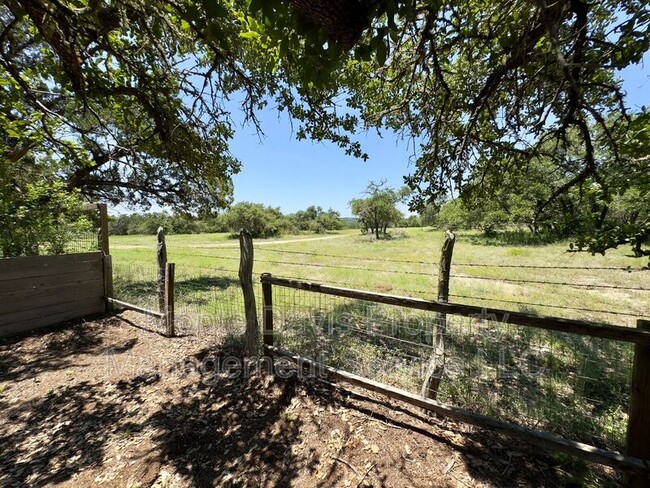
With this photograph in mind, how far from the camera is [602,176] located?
2629 millimetres

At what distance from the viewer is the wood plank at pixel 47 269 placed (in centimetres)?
443

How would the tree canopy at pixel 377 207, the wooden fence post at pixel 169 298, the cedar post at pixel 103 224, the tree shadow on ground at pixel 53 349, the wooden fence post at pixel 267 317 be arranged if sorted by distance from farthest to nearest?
the tree canopy at pixel 377 207 < the cedar post at pixel 103 224 < the wooden fence post at pixel 169 298 < the tree shadow on ground at pixel 53 349 < the wooden fence post at pixel 267 317

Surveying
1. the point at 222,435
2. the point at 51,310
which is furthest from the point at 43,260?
the point at 222,435

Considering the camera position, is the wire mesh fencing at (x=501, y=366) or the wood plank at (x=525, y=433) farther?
the wire mesh fencing at (x=501, y=366)

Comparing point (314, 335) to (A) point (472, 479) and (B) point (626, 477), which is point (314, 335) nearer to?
(A) point (472, 479)

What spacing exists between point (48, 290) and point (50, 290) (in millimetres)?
27

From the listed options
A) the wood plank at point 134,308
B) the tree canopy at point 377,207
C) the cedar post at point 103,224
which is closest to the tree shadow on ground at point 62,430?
the wood plank at point 134,308

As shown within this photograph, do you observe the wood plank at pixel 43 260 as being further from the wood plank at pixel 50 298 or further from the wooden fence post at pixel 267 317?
the wooden fence post at pixel 267 317

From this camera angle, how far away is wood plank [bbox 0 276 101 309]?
14.6ft

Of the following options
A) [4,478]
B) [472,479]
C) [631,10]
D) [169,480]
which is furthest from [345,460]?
[631,10]

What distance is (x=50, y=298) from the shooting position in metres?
4.92

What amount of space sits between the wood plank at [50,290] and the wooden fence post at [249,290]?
391 cm

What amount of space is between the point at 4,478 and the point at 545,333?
271 inches

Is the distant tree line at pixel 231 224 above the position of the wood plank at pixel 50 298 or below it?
above
